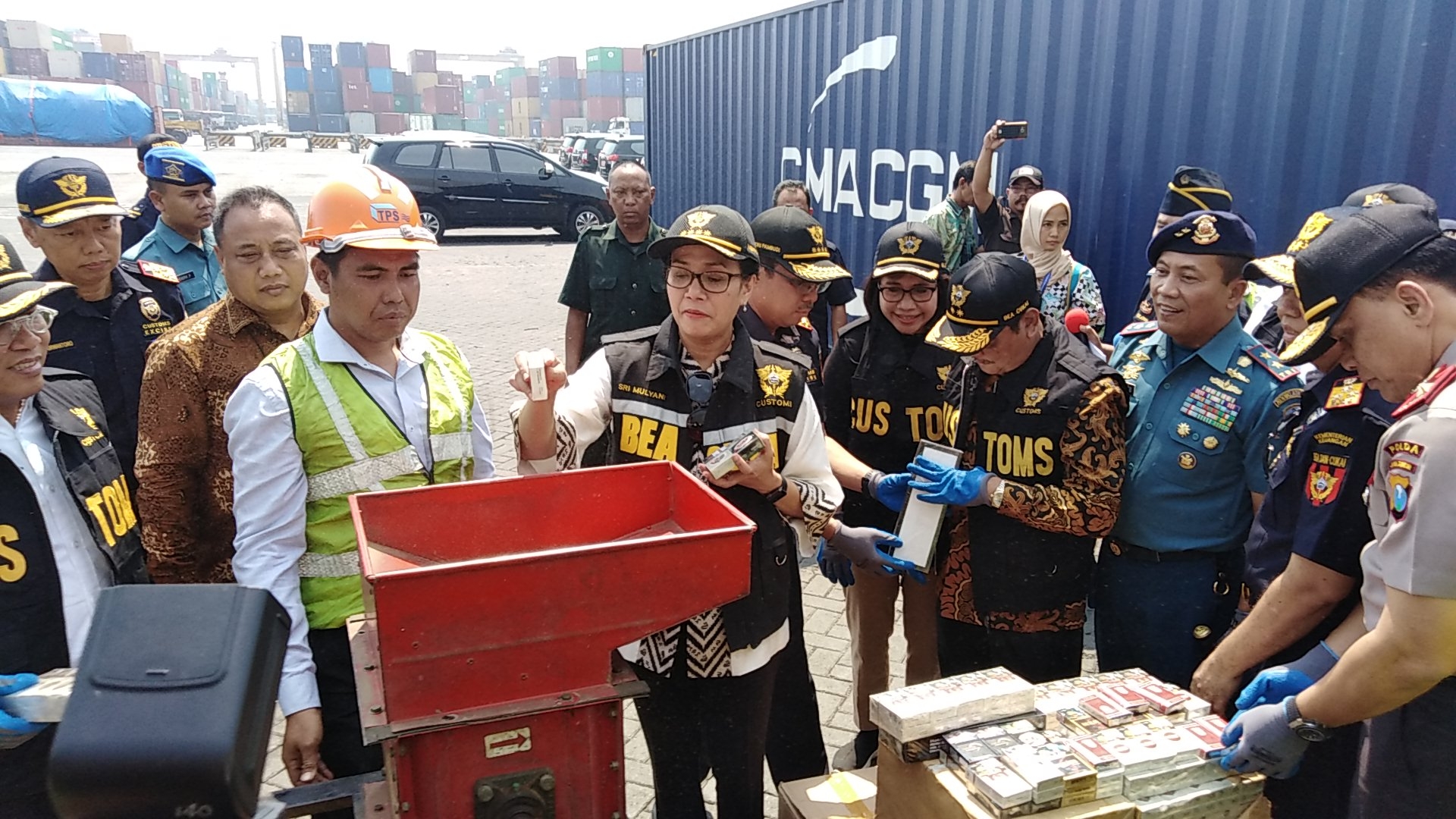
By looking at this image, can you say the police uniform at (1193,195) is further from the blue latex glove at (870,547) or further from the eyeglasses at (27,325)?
the eyeglasses at (27,325)

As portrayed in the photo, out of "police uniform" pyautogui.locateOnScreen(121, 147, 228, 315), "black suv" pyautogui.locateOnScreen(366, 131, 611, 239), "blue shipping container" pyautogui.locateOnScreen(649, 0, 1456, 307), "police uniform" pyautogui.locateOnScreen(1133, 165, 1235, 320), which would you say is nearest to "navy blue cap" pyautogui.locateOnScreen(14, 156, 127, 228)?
"police uniform" pyautogui.locateOnScreen(121, 147, 228, 315)

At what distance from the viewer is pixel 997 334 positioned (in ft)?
7.91

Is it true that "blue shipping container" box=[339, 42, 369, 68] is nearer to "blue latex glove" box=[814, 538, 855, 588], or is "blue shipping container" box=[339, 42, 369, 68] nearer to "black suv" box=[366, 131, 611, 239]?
"black suv" box=[366, 131, 611, 239]

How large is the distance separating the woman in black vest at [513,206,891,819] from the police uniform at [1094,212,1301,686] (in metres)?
0.92

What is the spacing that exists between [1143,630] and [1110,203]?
2.69 m

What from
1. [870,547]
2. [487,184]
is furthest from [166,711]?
[487,184]

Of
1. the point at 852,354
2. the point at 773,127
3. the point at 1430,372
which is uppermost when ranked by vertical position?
the point at 773,127

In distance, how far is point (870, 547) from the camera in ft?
8.07

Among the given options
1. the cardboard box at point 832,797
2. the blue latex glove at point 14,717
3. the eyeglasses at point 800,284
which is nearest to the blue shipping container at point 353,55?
the eyeglasses at point 800,284

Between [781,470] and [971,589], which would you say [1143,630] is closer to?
[971,589]

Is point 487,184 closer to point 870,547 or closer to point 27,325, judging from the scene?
point 27,325

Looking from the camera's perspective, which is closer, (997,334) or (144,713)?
(144,713)

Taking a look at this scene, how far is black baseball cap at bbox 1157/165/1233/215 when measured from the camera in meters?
3.40

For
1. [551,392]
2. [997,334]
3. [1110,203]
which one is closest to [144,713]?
[551,392]
